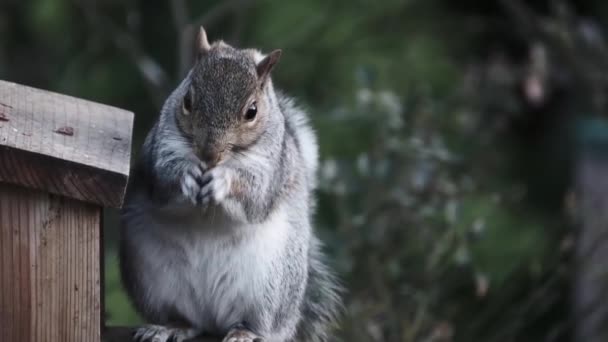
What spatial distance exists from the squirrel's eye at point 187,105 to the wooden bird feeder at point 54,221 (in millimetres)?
139

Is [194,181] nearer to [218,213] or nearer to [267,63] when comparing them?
[218,213]

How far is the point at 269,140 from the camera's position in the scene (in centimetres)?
176

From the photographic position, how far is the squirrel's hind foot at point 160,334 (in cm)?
169

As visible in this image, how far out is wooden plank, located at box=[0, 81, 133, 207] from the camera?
1402 mm

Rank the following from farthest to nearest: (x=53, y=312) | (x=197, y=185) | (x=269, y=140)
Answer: (x=269, y=140) → (x=197, y=185) → (x=53, y=312)

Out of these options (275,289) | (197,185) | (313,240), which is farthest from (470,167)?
(197,185)

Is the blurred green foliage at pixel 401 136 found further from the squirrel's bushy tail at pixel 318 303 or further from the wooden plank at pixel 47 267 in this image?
the wooden plank at pixel 47 267

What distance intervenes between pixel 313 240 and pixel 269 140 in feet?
1.37

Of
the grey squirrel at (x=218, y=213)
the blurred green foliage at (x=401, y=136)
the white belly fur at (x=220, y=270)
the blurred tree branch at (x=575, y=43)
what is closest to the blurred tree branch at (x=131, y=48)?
the blurred green foliage at (x=401, y=136)

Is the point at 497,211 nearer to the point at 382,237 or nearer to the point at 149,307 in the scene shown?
the point at 382,237

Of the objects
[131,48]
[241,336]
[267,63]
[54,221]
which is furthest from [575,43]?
[54,221]

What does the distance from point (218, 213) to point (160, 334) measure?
216 millimetres

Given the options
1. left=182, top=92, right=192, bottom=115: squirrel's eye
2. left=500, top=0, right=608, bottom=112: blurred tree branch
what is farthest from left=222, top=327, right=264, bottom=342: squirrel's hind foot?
left=500, top=0, right=608, bottom=112: blurred tree branch

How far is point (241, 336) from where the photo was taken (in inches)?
69.2
